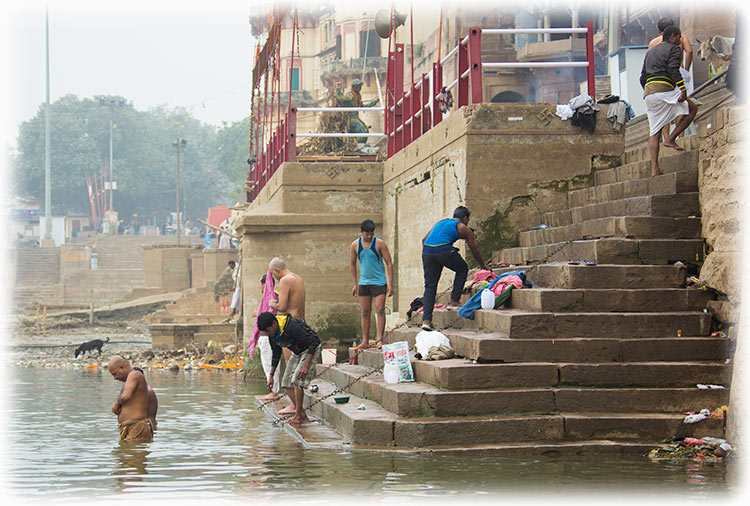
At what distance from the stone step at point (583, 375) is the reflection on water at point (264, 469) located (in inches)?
29.6

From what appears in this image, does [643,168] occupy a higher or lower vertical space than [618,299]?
higher

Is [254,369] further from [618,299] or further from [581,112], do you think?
[618,299]

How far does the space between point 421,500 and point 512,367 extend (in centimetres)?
233

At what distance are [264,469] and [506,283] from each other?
123 inches

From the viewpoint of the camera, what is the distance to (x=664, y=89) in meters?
10.3

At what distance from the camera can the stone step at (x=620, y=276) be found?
29.3ft

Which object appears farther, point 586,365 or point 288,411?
point 288,411

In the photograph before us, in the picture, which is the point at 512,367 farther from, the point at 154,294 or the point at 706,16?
the point at 154,294

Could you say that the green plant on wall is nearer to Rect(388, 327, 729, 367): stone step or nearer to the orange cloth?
Rect(388, 327, 729, 367): stone step

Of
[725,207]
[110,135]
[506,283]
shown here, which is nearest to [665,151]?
[725,207]

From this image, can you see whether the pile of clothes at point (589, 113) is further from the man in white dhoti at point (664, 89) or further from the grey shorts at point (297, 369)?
the grey shorts at point (297, 369)

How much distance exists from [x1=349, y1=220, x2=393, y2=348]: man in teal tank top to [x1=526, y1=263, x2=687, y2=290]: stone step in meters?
3.19

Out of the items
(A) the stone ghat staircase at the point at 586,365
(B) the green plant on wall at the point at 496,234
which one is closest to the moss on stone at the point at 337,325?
(B) the green plant on wall at the point at 496,234

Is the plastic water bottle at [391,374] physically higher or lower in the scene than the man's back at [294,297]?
lower
